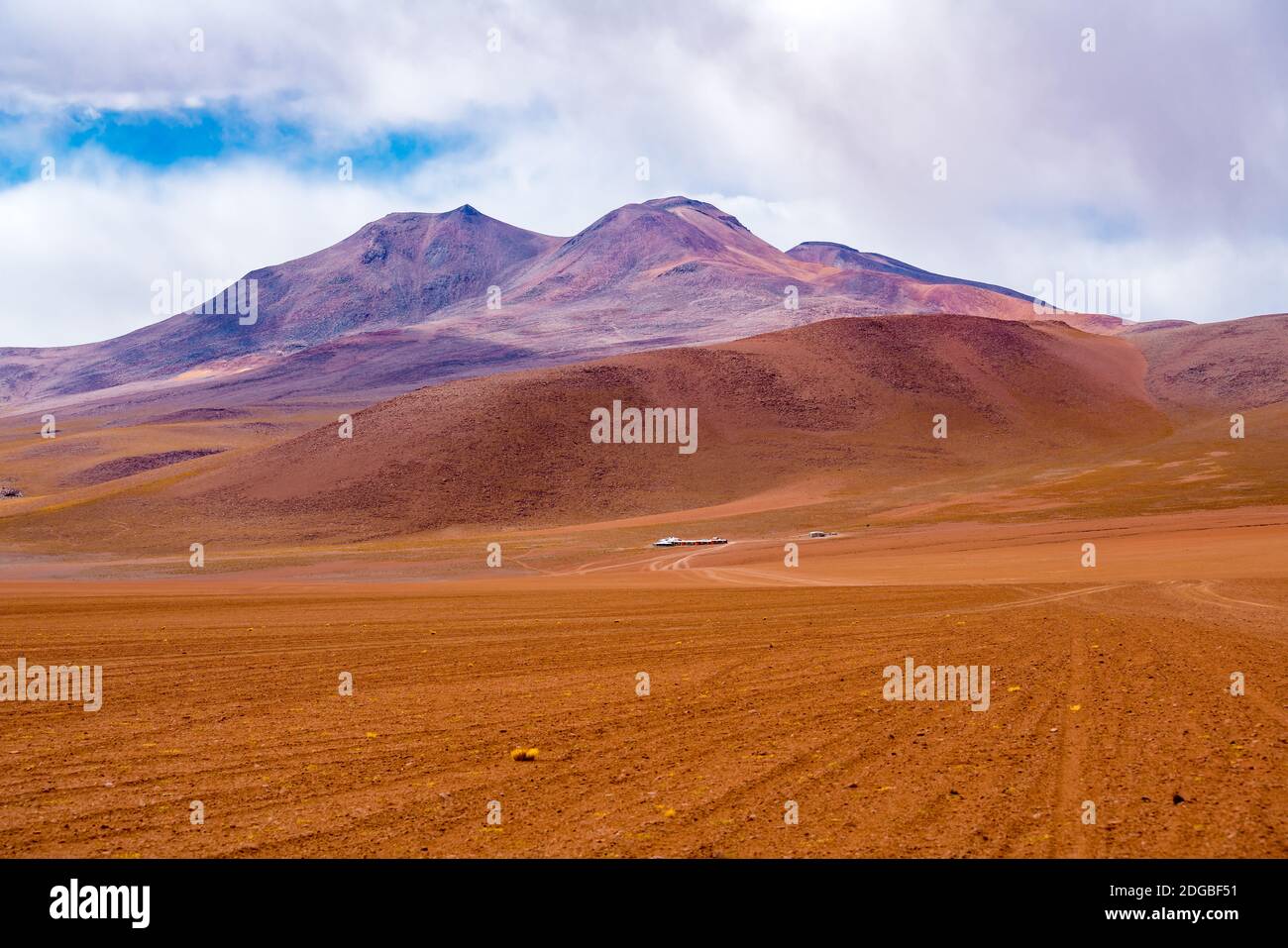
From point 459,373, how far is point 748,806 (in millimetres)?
178418

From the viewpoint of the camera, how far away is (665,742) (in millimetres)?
11875

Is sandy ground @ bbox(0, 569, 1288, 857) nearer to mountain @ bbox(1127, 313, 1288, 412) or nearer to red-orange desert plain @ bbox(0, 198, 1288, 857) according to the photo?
red-orange desert plain @ bbox(0, 198, 1288, 857)

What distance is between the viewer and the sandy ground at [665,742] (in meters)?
8.63

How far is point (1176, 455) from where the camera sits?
80.2 m

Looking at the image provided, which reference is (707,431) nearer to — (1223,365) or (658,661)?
(1223,365)

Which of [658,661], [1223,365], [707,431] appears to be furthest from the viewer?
[1223,365]

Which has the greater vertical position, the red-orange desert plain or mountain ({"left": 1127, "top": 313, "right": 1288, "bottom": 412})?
mountain ({"left": 1127, "top": 313, "right": 1288, "bottom": 412})

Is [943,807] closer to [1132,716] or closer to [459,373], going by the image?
[1132,716]

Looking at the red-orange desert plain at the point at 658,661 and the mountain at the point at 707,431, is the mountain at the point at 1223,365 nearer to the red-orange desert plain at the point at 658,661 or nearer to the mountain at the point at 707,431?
the mountain at the point at 707,431

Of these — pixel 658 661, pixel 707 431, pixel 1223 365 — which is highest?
pixel 1223 365

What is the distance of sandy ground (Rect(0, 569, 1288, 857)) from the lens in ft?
28.3

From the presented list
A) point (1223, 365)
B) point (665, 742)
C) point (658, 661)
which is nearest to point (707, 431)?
point (1223, 365)

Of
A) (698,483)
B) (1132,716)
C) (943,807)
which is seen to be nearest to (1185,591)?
(1132,716)

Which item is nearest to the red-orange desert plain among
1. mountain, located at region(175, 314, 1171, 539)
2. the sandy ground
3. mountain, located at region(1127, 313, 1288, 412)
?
the sandy ground
